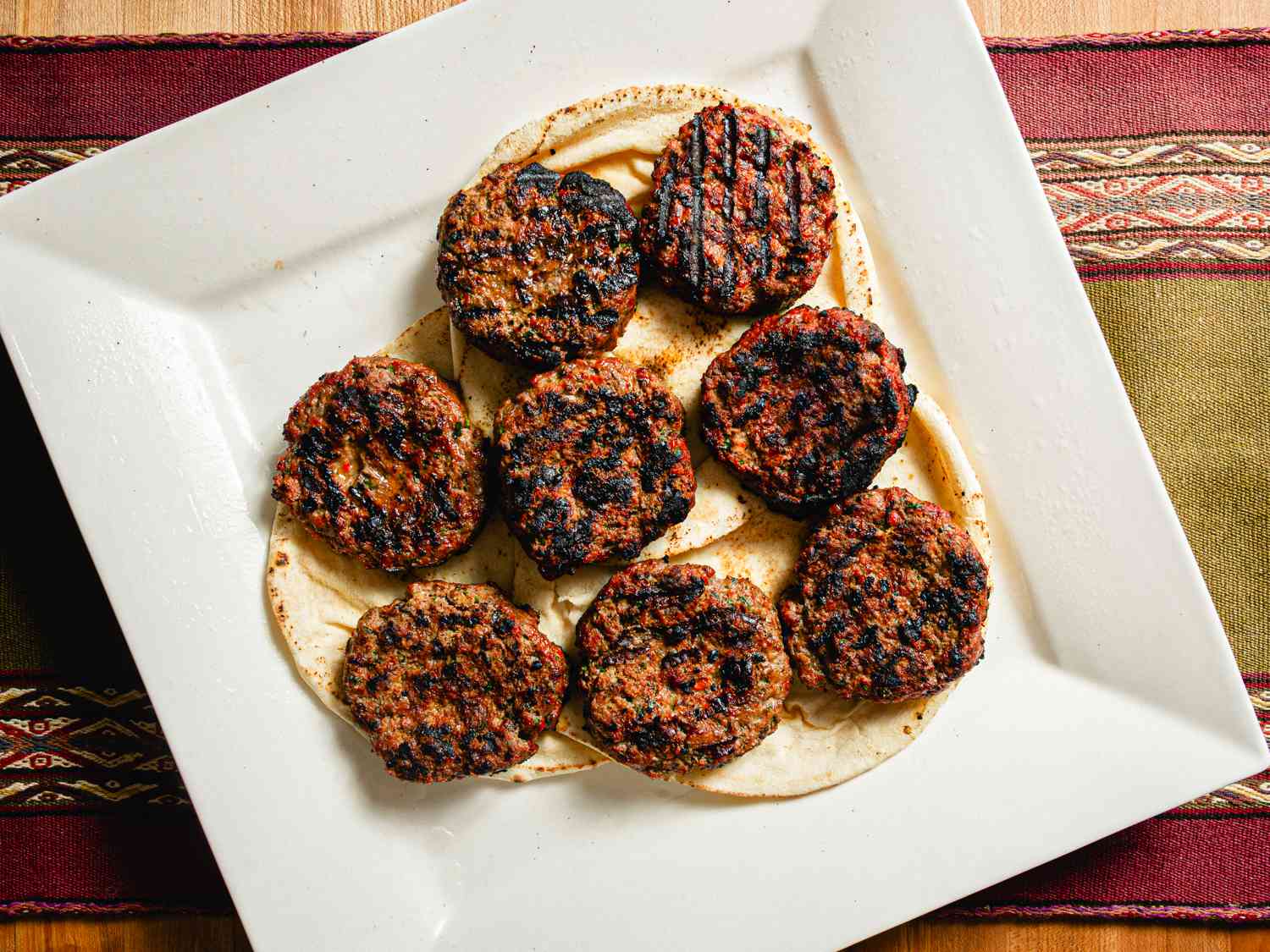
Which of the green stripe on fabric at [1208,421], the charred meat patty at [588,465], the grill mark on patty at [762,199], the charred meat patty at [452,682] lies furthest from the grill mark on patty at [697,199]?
the green stripe on fabric at [1208,421]

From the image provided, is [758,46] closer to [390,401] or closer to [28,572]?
[390,401]

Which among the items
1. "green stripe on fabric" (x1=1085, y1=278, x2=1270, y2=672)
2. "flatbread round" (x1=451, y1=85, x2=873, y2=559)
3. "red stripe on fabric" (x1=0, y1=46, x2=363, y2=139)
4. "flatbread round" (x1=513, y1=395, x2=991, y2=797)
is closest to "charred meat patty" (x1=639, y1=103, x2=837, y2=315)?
"flatbread round" (x1=451, y1=85, x2=873, y2=559)

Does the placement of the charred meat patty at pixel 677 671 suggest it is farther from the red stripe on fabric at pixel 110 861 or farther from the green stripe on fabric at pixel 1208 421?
the green stripe on fabric at pixel 1208 421

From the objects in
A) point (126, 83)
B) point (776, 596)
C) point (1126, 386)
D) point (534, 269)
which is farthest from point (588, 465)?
point (126, 83)

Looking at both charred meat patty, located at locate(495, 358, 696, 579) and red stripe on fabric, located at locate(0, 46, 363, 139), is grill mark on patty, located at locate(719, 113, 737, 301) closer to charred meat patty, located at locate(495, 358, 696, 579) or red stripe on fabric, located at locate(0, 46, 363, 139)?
charred meat patty, located at locate(495, 358, 696, 579)

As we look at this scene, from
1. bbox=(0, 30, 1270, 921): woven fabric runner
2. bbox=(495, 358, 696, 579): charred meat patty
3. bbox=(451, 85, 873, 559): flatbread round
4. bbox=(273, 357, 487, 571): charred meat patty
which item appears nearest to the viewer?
bbox=(495, 358, 696, 579): charred meat patty

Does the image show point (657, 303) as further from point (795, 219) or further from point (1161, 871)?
point (1161, 871)
